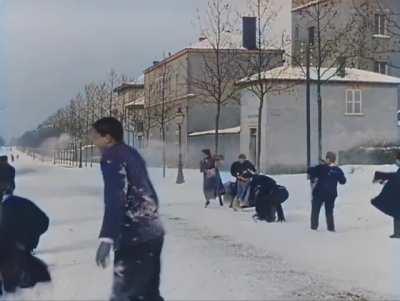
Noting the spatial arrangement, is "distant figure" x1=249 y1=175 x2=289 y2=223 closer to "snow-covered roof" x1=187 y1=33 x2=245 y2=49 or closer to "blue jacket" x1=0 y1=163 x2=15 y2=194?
"snow-covered roof" x1=187 y1=33 x2=245 y2=49

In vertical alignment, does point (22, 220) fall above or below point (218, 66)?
below

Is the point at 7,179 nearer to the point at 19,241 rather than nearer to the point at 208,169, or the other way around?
the point at 19,241

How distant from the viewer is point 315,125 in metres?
3.56

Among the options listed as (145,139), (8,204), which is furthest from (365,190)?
(8,204)

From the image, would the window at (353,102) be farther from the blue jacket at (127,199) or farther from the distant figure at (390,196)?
the blue jacket at (127,199)

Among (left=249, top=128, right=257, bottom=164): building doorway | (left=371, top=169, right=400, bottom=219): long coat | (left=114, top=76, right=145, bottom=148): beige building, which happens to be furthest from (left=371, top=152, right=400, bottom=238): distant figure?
(left=114, top=76, right=145, bottom=148): beige building

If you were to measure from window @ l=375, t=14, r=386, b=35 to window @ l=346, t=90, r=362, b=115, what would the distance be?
17.3 inches

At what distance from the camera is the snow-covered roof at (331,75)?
3.59m

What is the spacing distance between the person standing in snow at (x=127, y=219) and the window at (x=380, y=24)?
157 centimetres

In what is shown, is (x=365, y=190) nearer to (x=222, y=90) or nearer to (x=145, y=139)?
(x=222, y=90)

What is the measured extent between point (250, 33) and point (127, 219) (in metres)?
1.00

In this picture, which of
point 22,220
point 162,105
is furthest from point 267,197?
point 22,220

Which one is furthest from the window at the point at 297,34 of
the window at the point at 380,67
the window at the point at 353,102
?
the window at the point at 380,67

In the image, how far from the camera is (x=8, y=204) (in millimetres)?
3084
